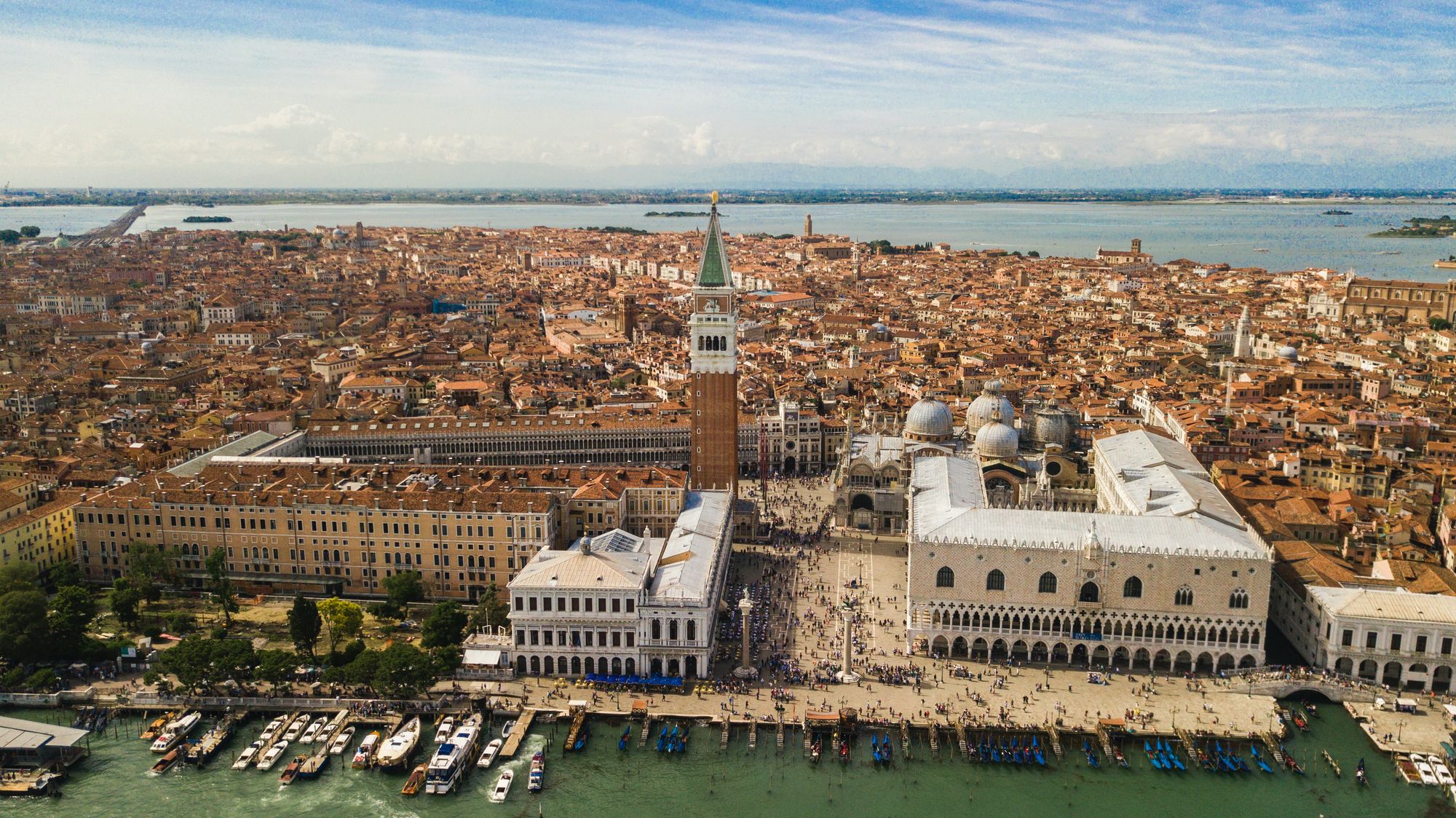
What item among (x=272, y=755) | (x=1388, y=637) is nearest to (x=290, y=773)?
(x=272, y=755)

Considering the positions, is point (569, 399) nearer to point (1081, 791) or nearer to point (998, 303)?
point (1081, 791)

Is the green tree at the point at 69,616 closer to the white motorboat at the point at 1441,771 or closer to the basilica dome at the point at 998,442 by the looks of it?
the basilica dome at the point at 998,442

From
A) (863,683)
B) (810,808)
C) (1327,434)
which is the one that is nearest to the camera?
(810,808)

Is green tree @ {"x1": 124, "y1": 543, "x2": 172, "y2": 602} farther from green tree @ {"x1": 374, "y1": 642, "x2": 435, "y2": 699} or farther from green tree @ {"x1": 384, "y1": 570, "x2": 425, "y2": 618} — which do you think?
green tree @ {"x1": 374, "y1": 642, "x2": 435, "y2": 699}

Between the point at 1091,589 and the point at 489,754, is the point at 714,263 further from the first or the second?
the point at 489,754

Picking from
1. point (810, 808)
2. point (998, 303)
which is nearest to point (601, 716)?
point (810, 808)

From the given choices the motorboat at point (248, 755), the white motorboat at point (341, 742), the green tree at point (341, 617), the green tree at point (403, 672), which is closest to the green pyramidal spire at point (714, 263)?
the green tree at point (341, 617)
